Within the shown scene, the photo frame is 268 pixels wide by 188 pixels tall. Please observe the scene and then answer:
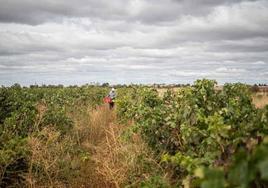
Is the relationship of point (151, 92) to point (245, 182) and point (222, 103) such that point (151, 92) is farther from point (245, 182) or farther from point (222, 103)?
point (245, 182)

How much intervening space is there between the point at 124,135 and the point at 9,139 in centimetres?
226

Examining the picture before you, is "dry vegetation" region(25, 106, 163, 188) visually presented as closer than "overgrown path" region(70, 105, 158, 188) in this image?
No

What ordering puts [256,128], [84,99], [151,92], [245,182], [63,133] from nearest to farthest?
[245,182] → [256,128] → [151,92] → [63,133] → [84,99]

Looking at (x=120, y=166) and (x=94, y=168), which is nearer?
(x=120, y=166)

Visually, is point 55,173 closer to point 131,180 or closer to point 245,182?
point 131,180

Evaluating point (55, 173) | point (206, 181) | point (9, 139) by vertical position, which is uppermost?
point (206, 181)

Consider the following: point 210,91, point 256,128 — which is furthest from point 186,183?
point 210,91

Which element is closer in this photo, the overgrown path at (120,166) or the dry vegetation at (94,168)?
the overgrown path at (120,166)

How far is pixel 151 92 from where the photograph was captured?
10.6 metres

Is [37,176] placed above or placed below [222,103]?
below

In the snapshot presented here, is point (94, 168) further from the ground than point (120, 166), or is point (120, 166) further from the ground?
point (120, 166)

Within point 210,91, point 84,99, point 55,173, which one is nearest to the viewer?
point 210,91

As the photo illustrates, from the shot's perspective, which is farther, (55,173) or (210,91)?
(55,173)

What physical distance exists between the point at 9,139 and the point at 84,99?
61.2 feet
